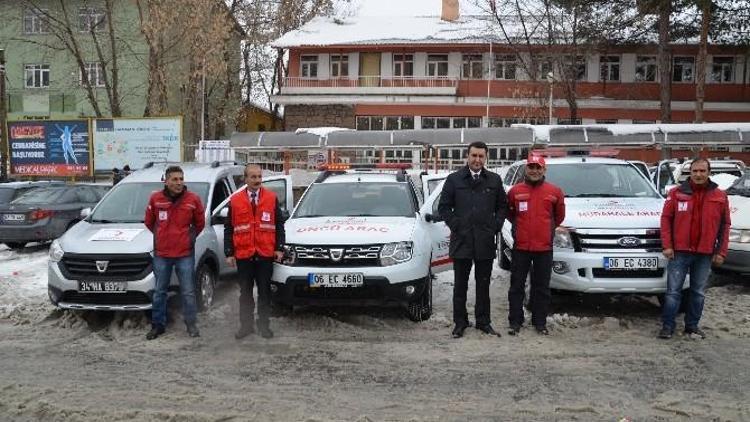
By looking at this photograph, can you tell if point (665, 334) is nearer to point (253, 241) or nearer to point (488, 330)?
point (488, 330)

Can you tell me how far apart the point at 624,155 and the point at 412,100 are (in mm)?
13813

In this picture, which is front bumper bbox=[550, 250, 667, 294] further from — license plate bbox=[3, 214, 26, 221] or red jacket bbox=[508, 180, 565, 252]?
license plate bbox=[3, 214, 26, 221]

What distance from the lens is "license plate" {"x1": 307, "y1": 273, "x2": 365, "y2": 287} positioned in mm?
6695

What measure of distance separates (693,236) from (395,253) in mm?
2981

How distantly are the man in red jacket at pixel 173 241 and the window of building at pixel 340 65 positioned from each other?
110 ft

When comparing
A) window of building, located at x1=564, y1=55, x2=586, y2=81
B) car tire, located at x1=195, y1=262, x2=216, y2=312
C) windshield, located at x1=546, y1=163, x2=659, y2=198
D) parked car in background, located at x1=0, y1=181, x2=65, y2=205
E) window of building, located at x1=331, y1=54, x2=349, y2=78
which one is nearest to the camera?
car tire, located at x1=195, y1=262, x2=216, y2=312

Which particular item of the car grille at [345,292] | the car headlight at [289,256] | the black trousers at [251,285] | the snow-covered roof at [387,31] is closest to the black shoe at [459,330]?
the car grille at [345,292]

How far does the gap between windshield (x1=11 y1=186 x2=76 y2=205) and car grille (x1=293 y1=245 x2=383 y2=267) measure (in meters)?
9.13

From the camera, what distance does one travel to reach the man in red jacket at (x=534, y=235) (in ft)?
21.9

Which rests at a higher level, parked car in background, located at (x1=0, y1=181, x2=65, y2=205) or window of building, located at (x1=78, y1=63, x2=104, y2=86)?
window of building, located at (x1=78, y1=63, x2=104, y2=86)

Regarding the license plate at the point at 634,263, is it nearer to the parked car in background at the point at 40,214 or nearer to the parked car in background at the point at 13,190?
the parked car in background at the point at 40,214

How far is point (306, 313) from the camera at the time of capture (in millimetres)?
7711

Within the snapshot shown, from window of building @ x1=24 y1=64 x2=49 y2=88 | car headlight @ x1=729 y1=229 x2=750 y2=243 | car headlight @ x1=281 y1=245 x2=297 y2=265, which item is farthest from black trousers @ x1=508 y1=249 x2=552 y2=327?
window of building @ x1=24 y1=64 x2=49 y2=88

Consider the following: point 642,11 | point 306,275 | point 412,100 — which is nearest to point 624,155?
point 642,11
